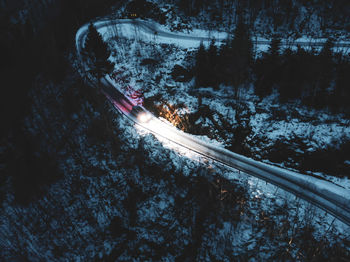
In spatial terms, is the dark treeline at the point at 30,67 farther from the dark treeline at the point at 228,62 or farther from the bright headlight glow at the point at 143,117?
the dark treeline at the point at 228,62

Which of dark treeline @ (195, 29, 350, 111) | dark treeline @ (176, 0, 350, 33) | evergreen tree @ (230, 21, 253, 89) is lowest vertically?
evergreen tree @ (230, 21, 253, 89)

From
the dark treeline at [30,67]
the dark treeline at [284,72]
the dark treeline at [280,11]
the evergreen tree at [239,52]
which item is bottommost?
the dark treeline at [30,67]

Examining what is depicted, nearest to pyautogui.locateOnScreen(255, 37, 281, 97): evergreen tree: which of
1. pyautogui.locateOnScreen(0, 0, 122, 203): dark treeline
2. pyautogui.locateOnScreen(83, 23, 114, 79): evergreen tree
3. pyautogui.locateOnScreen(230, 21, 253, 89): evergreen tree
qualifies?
pyautogui.locateOnScreen(230, 21, 253, 89): evergreen tree

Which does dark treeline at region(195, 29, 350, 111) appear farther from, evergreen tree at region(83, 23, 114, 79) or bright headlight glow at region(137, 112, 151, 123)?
evergreen tree at region(83, 23, 114, 79)

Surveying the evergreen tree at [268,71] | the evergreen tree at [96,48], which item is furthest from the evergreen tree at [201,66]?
the evergreen tree at [96,48]

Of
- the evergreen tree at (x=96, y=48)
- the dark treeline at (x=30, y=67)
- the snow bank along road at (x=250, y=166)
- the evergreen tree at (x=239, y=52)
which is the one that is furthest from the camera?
the evergreen tree at (x=239, y=52)

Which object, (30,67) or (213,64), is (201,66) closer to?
(213,64)

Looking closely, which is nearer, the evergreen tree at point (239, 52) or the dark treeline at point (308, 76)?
the evergreen tree at point (239, 52)

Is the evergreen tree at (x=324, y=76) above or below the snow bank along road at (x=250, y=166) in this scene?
above

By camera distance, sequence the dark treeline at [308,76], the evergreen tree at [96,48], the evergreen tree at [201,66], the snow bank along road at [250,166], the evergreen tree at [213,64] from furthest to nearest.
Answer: the evergreen tree at [201,66] < the evergreen tree at [213,64] < the dark treeline at [308,76] < the evergreen tree at [96,48] < the snow bank along road at [250,166]
